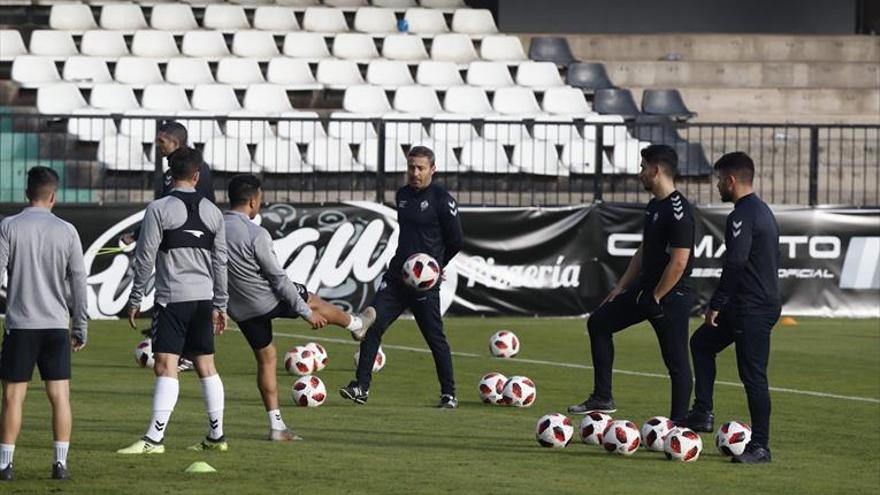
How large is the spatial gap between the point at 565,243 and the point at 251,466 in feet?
43.9

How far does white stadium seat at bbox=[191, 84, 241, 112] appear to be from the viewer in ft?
93.1

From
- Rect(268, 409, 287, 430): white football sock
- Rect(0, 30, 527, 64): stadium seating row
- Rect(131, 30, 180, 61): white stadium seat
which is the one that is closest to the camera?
Rect(268, 409, 287, 430): white football sock

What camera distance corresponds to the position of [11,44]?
2970 cm

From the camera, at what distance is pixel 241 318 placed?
12227mm

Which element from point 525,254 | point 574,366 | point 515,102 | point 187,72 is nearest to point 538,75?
point 515,102

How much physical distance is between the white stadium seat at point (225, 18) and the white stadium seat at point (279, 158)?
5848 millimetres

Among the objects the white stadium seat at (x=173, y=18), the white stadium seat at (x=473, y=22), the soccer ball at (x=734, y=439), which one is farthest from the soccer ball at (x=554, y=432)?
the white stadium seat at (x=473, y=22)

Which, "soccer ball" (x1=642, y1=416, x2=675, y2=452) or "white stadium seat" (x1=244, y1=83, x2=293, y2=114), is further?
"white stadium seat" (x1=244, y1=83, x2=293, y2=114)

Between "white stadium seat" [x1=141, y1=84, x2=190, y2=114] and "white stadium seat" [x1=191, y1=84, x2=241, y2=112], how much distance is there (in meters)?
0.19

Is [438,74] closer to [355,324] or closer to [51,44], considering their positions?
[51,44]

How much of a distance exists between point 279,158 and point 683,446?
15.3 metres

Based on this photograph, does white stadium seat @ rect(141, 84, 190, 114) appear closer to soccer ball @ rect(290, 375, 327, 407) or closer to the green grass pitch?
the green grass pitch

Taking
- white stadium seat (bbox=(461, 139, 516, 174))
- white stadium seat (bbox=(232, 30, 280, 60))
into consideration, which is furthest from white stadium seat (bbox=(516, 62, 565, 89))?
white stadium seat (bbox=(461, 139, 516, 174))

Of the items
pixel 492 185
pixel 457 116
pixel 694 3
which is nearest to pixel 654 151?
pixel 492 185
